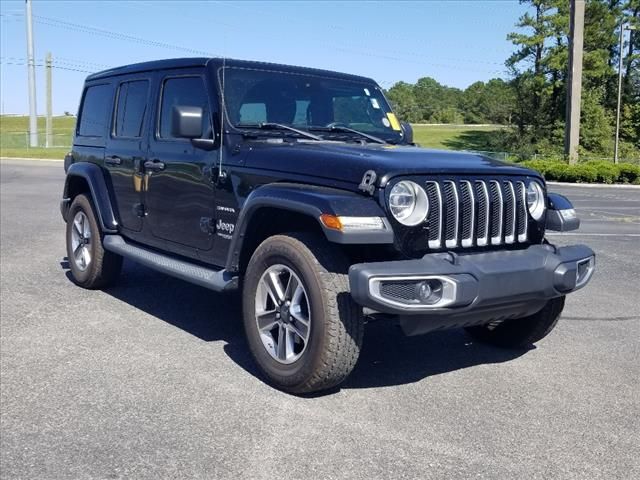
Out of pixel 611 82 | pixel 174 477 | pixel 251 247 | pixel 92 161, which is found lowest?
pixel 174 477

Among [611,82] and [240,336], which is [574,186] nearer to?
[240,336]

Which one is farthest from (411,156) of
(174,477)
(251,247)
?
(174,477)

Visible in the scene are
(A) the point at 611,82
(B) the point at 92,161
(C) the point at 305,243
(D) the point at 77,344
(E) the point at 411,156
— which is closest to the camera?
(C) the point at 305,243

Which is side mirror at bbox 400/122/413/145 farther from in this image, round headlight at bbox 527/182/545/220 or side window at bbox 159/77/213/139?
side window at bbox 159/77/213/139

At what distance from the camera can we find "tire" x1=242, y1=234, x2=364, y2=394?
13.1 ft

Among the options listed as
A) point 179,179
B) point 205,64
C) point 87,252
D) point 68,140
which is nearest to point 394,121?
point 205,64

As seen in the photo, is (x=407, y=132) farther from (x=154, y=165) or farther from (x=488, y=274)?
(x=488, y=274)

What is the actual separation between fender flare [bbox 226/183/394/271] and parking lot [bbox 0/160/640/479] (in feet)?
3.19

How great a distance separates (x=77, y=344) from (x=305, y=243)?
2107mm

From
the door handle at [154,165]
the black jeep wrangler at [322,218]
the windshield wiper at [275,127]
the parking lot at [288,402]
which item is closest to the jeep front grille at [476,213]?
the black jeep wrangler at [322,218]

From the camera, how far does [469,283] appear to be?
3865mm

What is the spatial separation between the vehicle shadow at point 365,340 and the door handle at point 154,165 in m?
1.24

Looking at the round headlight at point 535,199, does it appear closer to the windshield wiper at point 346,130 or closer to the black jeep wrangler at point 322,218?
the black jeep wrangler at point 322,218

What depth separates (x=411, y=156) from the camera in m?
4.47
